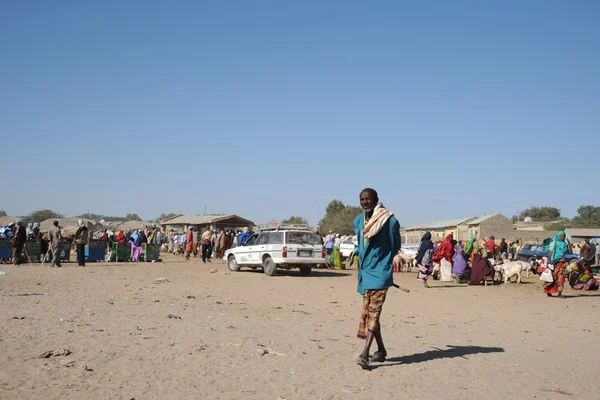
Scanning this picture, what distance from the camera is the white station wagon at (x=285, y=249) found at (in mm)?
21484

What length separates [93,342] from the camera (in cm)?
746

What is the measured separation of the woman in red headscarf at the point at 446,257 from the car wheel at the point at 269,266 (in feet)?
18.6

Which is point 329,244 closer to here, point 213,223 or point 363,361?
point 363,361

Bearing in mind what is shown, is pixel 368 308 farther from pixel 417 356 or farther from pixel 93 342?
pixel 93 342

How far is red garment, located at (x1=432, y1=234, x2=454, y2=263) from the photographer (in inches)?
799

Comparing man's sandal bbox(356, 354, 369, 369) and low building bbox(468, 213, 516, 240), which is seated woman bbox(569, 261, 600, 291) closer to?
man's sandal bbox(356, 354, 369, 369)

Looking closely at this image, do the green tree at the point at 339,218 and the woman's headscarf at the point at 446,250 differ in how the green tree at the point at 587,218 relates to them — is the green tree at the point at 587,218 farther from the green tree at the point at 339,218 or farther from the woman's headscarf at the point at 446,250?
the woman's headscarf at the point at 446,250

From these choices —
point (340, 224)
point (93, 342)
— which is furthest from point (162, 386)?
point (340, 224)

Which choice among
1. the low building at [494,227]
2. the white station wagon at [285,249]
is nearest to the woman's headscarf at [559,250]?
the white station wagon at [285,249]

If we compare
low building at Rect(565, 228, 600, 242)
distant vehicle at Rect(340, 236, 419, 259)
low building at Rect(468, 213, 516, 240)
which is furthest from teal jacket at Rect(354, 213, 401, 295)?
low building at Rect(468, 213, 516, 240)

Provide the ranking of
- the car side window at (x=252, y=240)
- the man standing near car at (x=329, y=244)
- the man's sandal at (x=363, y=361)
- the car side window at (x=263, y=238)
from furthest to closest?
the man standing near car at (x=329, y=244) → the car side window at (x=252, y=240) → the car side window at (x=263, y=238) → the man's sandal at (x=363, y=361)

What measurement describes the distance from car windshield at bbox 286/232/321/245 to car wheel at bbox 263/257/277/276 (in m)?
0.95

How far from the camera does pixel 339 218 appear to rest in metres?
84.3

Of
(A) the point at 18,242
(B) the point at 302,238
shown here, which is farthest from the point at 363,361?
(A) the point at 18,242
